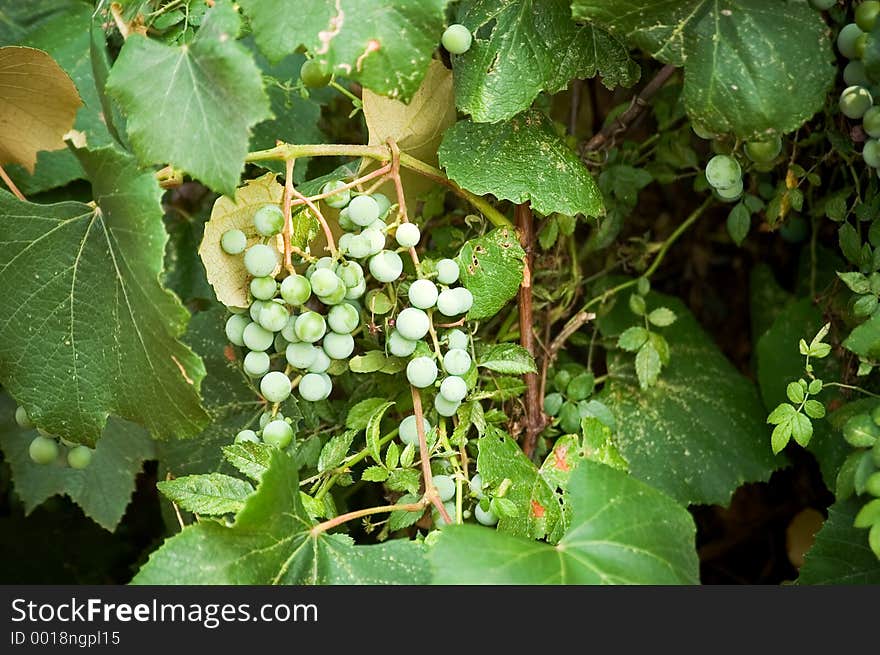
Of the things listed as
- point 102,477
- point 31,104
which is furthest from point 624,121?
point 102,477

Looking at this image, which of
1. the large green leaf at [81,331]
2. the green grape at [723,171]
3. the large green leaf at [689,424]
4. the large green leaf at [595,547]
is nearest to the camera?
the large green leaf at [595,547]

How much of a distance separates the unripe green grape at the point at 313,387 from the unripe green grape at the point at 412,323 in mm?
101

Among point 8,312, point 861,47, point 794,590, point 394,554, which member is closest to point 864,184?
point 861,47

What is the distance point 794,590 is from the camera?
792 mm

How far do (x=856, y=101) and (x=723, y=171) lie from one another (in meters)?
0.15

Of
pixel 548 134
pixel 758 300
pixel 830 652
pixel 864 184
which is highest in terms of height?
pixel 548 134

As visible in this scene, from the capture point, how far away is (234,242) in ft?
2.83

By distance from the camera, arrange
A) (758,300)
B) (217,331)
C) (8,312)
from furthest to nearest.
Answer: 1. (758,300)
2. (217,331)
3. (8,312)

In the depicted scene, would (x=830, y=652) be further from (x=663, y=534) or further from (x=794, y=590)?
(x=663, y=534)

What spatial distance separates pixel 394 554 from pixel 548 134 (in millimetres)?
481

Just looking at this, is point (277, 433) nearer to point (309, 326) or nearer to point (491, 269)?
point (309, 326)

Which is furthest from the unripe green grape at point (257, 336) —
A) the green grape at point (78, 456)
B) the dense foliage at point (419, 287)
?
the green grape at point (78, 456)

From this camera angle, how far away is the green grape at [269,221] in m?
0.85

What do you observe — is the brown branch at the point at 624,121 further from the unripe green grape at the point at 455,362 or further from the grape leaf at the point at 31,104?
the grape leaf at the point at 31,104
